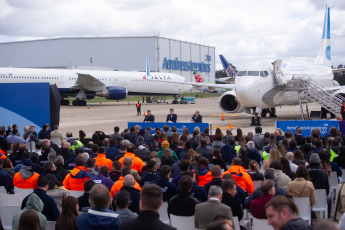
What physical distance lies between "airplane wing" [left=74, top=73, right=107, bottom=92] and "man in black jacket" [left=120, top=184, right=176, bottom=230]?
137 ft

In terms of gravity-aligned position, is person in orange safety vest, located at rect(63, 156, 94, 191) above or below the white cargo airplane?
below

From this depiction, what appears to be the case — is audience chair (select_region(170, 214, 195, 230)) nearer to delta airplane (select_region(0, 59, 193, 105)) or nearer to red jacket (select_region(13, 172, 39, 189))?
red jacket (select_region(13, 172, 39, 189))

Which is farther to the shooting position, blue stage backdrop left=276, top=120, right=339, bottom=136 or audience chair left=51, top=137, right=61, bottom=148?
blue stage backdrop left=276, top=120, right=339, bottom=136

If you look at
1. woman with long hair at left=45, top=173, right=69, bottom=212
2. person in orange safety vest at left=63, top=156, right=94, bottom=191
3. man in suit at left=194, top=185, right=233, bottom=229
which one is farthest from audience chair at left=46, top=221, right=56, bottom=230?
person in orange safety vest at left=63, top=156, right=94, bottom=191

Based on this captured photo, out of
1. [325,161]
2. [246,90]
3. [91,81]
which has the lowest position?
[325,161]

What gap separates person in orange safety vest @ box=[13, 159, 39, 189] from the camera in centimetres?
845

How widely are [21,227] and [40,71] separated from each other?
43.3 meters

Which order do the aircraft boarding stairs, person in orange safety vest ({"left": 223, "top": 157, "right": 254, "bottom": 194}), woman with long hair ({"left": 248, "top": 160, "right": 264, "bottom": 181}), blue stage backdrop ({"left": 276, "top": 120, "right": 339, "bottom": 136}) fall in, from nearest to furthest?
person in orange safety vest ({"left": 223, "top": 157, "right": 254, "bottom": 194}), woman with long hair ({"left": 248, "top": 160, "right": 264, "bottom": 181}), blue stage backdrop ({"left": 276, "top": 120, "right": 339, "bottom": 136}), the aircraft boarding stairs

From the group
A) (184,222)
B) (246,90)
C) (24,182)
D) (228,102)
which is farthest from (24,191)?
(228,102)

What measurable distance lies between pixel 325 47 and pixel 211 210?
32522 millimetres

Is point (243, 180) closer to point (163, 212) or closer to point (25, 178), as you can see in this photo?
point (163, 212)

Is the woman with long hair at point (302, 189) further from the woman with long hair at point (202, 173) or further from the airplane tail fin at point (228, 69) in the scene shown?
the airplane tail fin at point (228, 69)

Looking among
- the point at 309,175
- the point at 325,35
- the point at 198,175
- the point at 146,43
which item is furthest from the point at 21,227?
the point at 146,43

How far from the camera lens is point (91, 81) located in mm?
46781
